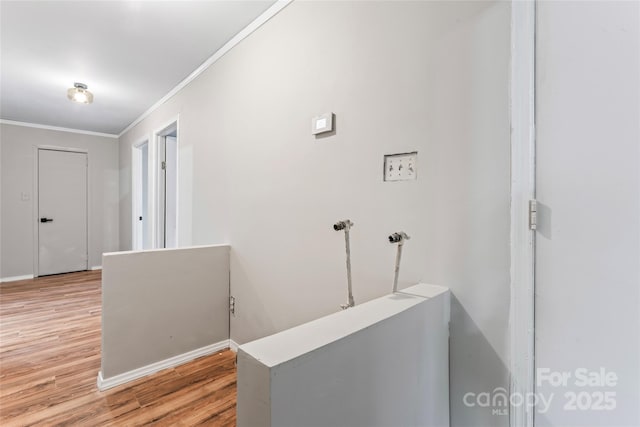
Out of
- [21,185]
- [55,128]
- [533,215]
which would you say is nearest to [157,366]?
[533,215]

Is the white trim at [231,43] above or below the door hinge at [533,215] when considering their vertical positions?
above

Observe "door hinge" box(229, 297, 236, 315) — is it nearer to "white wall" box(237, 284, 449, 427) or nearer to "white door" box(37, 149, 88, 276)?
"white wall" box(237, 284, 449, 427)

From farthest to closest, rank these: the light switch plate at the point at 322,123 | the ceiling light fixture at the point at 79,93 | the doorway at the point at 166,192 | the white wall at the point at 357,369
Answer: the doorway at the point at 166,192, the ceiling light fixture at the point at 79,93, the light switch plate at the point at 322,123, the white wall at the point at 357,369

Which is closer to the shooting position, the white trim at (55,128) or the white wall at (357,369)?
the white wall at (357,369)

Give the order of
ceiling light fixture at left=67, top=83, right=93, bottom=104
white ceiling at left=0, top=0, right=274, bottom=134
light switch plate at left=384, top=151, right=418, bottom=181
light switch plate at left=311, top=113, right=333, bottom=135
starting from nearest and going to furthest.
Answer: light switch plate at left=384, top=151, right=418, bottom=181
light switch plate at left=311, top=113, right=333, bottom=135
white ceiling at left=0, top=0, right=274, bottom=134
ceiling light fixture at left=67, top=83, right=93, bottom=104

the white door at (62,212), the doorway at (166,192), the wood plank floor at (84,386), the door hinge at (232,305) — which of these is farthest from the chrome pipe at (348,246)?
the white door at (62,212)

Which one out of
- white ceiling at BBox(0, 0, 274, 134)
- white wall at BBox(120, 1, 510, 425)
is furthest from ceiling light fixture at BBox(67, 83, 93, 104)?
white wall at BBox(120, 1, 510, 425)

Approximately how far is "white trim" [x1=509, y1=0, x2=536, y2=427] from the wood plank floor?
1.46 m

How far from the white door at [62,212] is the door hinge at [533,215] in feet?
21.9

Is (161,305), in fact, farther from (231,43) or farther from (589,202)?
(589,202)

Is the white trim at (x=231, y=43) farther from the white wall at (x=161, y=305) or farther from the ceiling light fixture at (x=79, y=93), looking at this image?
the white wall at (x=161, y=305)

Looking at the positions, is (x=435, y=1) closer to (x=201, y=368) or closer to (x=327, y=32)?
(x=327, y=32)

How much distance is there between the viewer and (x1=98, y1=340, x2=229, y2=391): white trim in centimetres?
195

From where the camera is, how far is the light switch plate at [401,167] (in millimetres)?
1315
